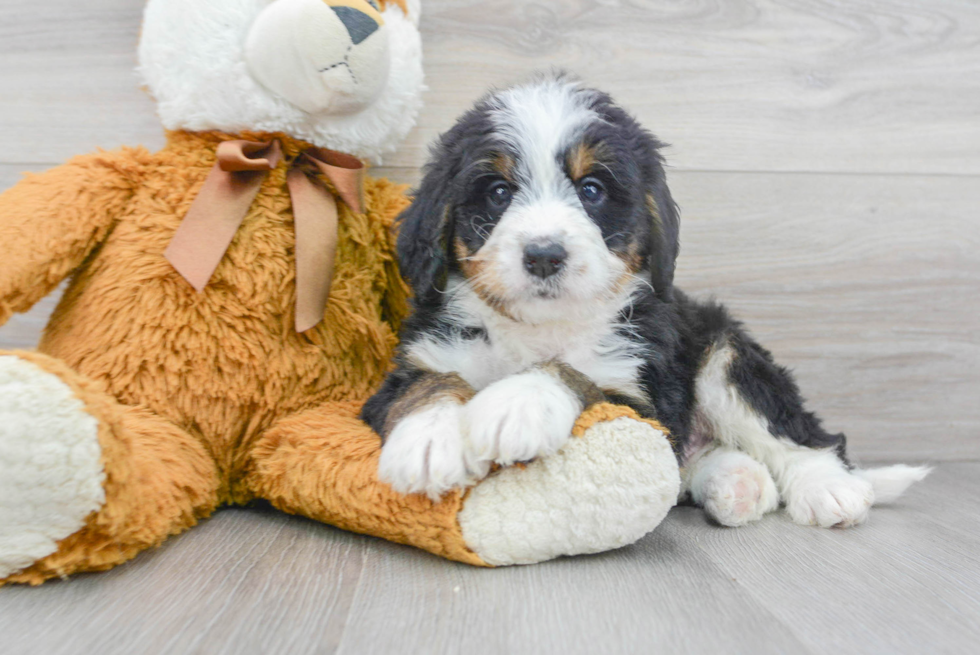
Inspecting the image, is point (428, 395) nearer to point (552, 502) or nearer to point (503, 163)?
point (552, 502)

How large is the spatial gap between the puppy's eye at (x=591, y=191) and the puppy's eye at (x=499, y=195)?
0.17 metres

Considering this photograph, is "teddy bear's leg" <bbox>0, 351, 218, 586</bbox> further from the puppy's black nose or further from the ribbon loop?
the puppy's black nose

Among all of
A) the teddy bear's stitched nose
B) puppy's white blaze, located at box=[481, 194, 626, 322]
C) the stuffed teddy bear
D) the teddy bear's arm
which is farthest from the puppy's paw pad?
the teddy bear's arm

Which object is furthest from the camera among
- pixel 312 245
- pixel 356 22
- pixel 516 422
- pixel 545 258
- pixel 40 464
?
pixel 312 245

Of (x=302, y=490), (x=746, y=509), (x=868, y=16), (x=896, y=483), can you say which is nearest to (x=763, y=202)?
(x=868, y=16)

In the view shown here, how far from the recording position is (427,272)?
5.80 feet

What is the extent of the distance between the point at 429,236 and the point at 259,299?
1.56 ft

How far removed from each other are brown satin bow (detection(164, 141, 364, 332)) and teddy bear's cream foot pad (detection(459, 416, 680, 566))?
72cm

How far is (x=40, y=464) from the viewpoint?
1270 millimetres

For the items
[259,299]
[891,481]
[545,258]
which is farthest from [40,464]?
[891,481]

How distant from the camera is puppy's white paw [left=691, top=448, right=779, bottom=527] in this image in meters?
1.88

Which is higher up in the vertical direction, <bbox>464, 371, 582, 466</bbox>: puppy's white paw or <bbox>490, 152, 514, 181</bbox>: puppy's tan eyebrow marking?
<bbox>490, 152, 514, 181</bbox>: puppy's tan eyebrow marking

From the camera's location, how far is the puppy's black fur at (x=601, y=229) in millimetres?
1702

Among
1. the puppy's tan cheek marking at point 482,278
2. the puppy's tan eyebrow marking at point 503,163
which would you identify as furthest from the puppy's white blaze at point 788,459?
the puppy's tan eyebrow marking at point 503,163
